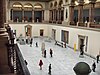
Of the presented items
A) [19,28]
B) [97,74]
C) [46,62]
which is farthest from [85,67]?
[19,28]

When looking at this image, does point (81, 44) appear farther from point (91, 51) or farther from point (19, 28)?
point (19, 28)

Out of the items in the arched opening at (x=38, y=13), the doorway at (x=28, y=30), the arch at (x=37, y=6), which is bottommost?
the doorway at (x=28, y=30)

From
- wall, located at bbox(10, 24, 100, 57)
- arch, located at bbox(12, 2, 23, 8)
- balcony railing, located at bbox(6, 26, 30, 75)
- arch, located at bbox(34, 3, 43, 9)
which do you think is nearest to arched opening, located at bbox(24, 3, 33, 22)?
arch, located at bbox(34, 3, 43, 9)

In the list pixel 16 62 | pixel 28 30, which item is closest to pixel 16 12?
pixel 28 30

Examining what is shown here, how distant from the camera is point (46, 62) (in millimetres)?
16609

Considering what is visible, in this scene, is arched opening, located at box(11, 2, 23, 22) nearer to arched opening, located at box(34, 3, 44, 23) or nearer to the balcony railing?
arched opening, located at box(34, 3, 44, 23)

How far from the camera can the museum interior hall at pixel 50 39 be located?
501 cm

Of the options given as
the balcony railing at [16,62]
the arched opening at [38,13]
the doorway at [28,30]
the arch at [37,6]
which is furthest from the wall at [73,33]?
the balcony railing at [16,62]

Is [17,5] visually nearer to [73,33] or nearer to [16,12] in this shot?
[16,12]

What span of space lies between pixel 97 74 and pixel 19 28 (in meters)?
24.7

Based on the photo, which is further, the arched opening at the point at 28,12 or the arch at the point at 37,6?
the arch at the point at 37,6

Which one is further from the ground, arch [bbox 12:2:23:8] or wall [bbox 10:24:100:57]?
arch [bbox 12:2:23:8]

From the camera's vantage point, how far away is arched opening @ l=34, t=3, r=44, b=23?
3806 centimetres

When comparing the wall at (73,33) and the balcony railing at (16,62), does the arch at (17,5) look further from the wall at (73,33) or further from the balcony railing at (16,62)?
the balcony railing at (16,62)
